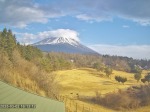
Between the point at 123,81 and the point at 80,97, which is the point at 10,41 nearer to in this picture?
the point at 80,97

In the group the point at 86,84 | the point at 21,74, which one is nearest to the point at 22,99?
the point at 21,74

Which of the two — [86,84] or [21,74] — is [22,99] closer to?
[21,74]

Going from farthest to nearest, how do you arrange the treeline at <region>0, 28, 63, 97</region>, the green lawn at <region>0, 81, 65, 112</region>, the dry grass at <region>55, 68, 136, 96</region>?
the dry grass at <region>55, 68, 136, 96</region>
the treeline at <region>0, 28, 63, 97</region>
the green lawn at <region>0, 81, 65, 112</region>

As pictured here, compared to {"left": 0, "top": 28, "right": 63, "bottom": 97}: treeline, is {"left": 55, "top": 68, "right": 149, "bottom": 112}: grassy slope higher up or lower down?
lower down

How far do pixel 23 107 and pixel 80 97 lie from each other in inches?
2126

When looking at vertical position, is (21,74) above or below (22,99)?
above

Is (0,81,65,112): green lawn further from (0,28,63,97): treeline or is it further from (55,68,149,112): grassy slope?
(55,68,149,112): grassy slope

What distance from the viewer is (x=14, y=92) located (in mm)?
40156

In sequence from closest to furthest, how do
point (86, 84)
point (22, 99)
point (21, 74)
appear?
point (22, 99) → point (21, 74) → point (86, 84)

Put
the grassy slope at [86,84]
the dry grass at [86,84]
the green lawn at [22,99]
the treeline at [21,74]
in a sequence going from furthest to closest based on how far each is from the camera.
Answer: the dry grass at [86,84]
the grassy slope at [86,84]
the treeline at [21,74]
the green lawn at [22,99]

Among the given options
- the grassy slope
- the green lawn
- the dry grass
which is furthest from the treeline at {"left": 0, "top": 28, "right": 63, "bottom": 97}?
the dry grass

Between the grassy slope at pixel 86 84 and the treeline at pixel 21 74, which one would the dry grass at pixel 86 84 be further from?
the treeline at pixel 21 74

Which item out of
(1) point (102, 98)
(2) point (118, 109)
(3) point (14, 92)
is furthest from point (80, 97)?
(3) point (14, 92)

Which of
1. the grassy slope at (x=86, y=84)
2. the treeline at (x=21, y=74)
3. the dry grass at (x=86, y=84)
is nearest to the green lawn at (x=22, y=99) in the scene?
the treeline at (x=21, y=74)
